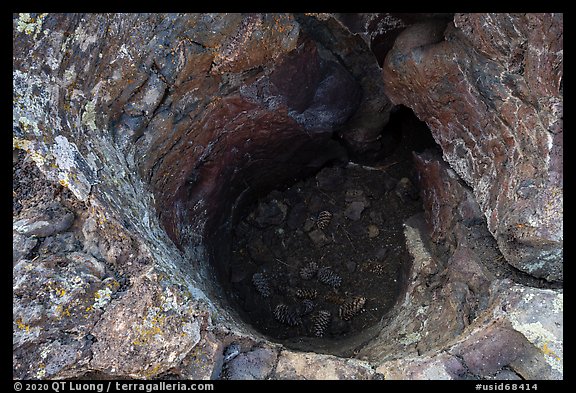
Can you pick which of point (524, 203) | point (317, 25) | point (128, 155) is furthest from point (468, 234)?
point (128, 155)

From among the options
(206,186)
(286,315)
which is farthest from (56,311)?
(286,315)

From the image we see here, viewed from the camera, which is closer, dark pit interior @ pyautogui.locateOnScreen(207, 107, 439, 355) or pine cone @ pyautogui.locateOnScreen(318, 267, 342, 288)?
dark pit interior @ pyautogui.locateOnScreen(207, 107, 439, 355)

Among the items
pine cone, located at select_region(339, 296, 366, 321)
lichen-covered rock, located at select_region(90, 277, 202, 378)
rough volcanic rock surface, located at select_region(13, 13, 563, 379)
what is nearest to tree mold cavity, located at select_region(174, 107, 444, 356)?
pine cone, located at select_region(339, 296, 366, 321)

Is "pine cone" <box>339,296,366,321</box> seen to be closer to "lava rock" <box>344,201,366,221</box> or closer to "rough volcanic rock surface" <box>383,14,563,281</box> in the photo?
"lava rock" <box>344,201,366,221</box>

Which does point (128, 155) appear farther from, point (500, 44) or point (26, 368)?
point (500, 44)

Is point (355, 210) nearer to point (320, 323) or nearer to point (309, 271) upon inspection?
point (309, 271)

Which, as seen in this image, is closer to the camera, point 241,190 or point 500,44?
point 500,44
